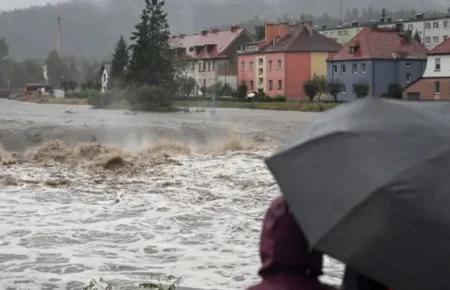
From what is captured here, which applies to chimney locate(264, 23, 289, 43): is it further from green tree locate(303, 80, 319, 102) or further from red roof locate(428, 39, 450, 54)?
red roof locate(428, 39, 450, 54)

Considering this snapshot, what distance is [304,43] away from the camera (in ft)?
213

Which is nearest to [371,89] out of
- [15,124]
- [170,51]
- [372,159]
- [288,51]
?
[288,51]

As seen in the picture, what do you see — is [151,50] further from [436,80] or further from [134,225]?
[134,225]

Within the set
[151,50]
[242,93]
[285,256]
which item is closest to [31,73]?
[242,93]

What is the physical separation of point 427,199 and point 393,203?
91 millimetres

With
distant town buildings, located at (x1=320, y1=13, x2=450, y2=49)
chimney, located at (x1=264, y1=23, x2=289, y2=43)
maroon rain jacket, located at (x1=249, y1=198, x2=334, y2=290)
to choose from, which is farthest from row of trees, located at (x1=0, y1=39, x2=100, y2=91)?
maroon rain jacket, located at (x1=249, y1=198, x2=334, y2=290)

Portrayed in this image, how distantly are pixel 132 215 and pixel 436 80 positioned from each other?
129 ft

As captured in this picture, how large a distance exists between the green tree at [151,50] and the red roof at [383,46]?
13.2 metres

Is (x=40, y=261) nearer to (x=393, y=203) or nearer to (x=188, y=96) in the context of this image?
(x=393, y=203)

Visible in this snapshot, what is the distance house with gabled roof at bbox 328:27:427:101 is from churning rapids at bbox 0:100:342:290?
33.7 m

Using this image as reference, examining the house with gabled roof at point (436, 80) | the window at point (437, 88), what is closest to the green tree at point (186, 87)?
the house with gabled roof at point (436, 80)

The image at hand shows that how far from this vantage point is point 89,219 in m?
12.1

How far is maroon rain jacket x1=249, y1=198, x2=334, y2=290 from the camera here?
215 cm

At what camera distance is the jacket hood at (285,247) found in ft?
7.04
